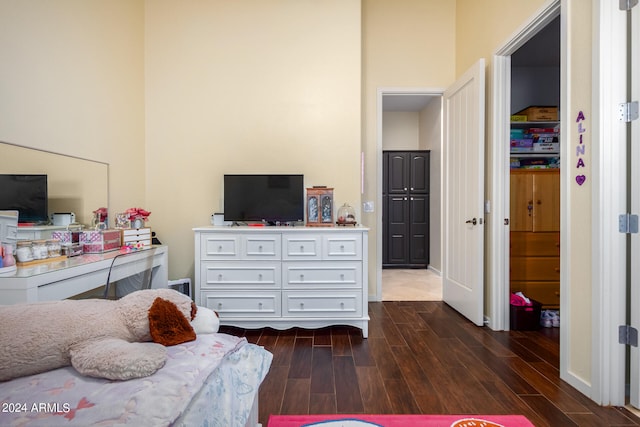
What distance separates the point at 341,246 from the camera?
103 inches

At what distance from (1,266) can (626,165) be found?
323 centimetres

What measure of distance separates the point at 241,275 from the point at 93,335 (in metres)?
1.81

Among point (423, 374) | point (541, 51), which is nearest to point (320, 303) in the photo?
point (423, 374)

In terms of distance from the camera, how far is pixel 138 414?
63 centimetres

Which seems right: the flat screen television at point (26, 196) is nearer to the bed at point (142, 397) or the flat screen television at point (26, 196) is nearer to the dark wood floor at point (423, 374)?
the bed at point (142, 397)

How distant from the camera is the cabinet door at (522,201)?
3.09 meters

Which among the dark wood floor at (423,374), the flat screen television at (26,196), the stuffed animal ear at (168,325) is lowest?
the dark wood floor at (423,374)

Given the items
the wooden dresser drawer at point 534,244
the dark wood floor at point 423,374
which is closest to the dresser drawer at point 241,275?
the dark wood floor at point 423,374

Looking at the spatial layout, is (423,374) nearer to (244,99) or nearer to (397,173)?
(244,99)

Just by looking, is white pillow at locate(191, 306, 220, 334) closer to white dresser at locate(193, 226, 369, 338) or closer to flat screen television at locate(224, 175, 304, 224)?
white dresser at locate(193, 226, 369, 338)

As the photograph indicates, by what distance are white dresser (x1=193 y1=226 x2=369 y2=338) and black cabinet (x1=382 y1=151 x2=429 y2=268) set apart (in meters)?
2.95

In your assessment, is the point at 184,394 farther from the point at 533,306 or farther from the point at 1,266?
the point at 533,306

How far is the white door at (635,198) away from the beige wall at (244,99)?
1.99m

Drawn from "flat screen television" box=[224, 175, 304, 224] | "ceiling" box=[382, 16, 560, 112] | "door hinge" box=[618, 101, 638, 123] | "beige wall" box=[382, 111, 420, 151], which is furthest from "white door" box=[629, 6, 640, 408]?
"beige wall" box=[382, 111, 420, 151]
